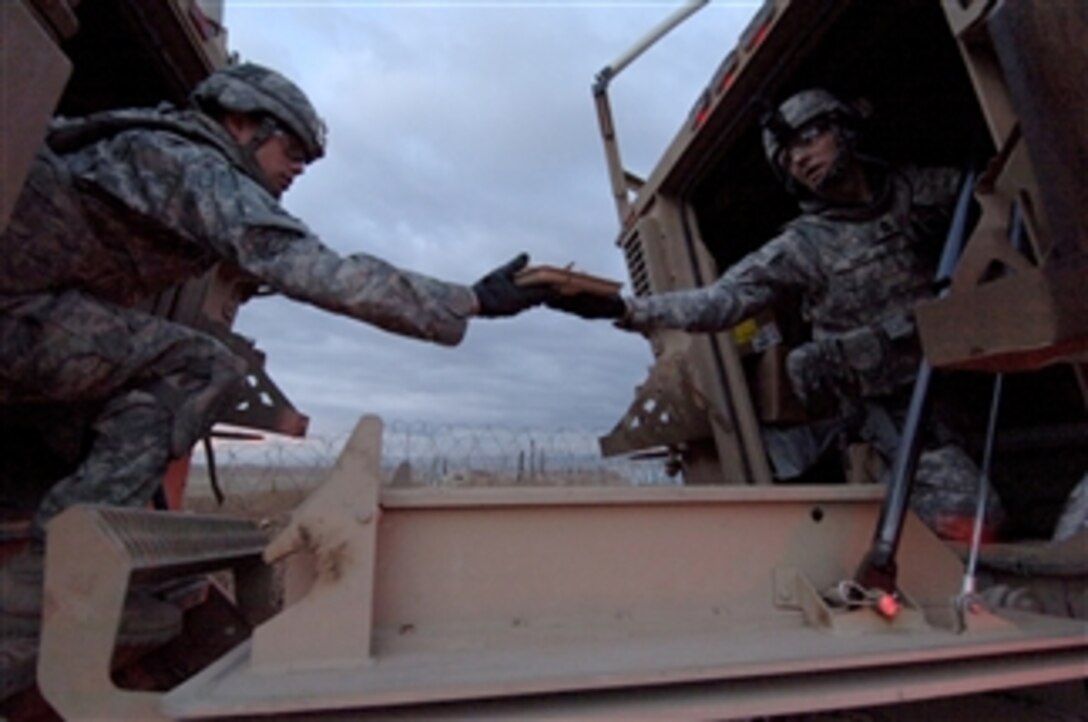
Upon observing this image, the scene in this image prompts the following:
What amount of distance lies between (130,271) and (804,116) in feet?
8.74

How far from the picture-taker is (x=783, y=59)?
294cm

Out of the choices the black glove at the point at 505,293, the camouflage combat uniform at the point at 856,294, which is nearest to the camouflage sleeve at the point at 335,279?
the black glove at the point at 505,293

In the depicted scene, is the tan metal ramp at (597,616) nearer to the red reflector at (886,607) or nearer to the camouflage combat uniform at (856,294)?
the red reflector at (886,607)

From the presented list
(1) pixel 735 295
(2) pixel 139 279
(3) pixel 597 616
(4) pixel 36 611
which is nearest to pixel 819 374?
(1) pixel 735 295

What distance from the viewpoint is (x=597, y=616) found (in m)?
1.49

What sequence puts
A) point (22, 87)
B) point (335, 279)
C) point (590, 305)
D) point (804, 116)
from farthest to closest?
point (804, 116) < point (590, 305) < point (335, 279) < point (22, 87)

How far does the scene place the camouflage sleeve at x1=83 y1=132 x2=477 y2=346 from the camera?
6.77ft

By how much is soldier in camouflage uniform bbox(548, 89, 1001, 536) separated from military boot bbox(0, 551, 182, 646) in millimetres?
1572

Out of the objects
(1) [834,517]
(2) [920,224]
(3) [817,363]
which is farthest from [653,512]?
(2) [920,224]

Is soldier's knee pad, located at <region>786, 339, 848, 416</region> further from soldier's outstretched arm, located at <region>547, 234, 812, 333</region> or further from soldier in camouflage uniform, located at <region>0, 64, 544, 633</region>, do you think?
soldier in camouflage uniform, located at <region>0, 64, 544, 633</region>

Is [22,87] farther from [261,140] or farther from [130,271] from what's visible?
[261,140]

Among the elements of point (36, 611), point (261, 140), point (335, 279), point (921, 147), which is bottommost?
point (36, 611)

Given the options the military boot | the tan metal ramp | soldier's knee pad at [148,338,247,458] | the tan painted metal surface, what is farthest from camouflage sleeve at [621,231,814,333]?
the tan painted metal surface

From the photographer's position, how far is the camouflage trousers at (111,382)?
6.90 feet
